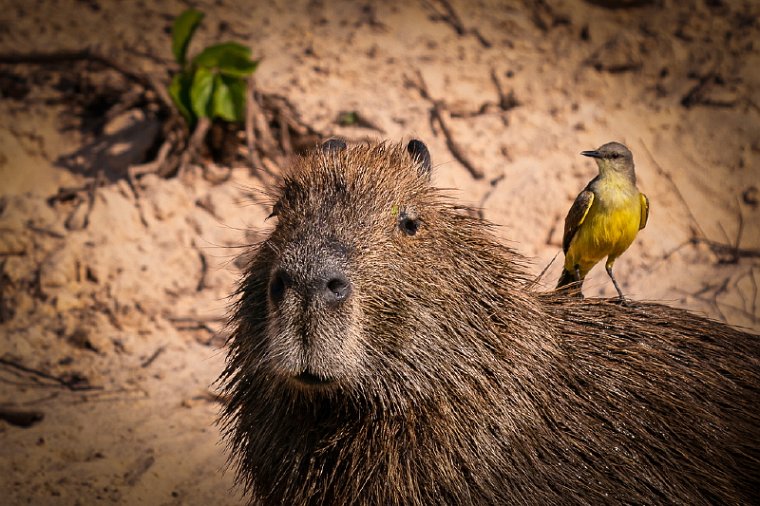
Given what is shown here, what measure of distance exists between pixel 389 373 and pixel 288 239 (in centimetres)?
48

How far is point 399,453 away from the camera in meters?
2.42

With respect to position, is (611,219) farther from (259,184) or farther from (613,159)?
(259,184)

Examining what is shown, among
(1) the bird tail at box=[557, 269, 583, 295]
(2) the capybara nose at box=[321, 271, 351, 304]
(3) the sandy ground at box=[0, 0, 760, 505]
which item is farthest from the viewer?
(3) the sandy ground at box=[0, 0, 760, 505]

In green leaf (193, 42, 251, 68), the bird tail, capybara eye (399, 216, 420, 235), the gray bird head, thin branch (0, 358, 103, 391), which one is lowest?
thin branch (0, 358, 103, 391)

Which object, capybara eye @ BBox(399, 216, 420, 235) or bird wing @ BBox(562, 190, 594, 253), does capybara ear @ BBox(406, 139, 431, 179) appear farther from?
bird wing @ BBox(562, 190, 594, 253)

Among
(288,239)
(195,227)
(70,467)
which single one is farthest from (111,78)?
(288,239)

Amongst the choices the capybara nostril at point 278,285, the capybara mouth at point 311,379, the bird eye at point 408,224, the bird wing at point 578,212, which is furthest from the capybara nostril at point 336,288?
the bird wing at point 578,212

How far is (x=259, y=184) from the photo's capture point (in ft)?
17.3

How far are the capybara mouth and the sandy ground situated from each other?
4.86 ft

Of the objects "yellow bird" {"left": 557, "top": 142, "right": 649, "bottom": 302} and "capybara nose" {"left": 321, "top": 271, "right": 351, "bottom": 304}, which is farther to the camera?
"yellow bird" {"left": 557, "top": 142, "right": 649, "bottom": 302}

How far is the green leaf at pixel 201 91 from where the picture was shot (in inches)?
206

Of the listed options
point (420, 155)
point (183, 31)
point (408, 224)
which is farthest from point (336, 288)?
point (183, 31)

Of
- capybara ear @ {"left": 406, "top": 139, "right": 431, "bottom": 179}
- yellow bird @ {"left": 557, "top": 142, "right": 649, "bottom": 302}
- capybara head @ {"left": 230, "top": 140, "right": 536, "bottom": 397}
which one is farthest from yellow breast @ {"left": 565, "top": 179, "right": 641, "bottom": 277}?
capybara ear @ {"left": 406, "top": 139, "right": 431, "bottom": 179}

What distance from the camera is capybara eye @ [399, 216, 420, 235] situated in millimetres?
2482
